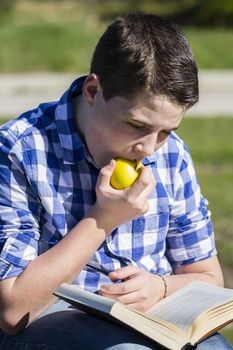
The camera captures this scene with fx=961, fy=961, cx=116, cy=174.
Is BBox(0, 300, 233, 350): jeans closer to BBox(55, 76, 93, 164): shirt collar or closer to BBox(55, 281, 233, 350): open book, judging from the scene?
BBox(55, 281, 233, 350): open book

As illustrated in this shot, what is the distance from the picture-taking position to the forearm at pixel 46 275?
9.49ft

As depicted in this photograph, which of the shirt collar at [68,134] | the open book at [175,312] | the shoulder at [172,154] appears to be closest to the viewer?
the open book at [175,312]

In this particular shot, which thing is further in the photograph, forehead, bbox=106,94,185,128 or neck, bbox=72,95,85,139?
neck, bbox=72,95,85,139

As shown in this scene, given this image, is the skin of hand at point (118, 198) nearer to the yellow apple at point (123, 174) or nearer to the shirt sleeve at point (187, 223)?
the yellow apple at point (123, 174)

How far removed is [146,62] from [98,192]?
1.41 ft

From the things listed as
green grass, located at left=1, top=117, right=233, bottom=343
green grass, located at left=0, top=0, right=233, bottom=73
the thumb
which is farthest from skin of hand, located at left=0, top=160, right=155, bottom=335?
green grass, located at left=0, top=0, right=233, bottom=73

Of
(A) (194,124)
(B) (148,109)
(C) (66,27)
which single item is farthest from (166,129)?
(C) (66,27)

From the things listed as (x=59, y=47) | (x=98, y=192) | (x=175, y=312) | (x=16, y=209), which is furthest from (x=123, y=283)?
(x=59, y=47)

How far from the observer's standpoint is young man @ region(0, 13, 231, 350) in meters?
2.89

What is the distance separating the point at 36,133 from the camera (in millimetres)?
3086

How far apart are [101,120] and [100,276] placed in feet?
1.73

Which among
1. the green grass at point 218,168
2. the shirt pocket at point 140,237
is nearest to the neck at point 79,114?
the shirt pocket at point 140,237

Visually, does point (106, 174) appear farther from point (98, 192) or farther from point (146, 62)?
point (146, 62)

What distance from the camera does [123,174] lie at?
296 cm
